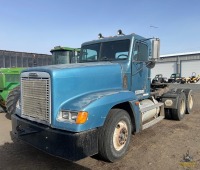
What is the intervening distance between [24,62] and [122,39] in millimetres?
9201

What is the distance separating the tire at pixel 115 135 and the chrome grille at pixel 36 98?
1018 mm

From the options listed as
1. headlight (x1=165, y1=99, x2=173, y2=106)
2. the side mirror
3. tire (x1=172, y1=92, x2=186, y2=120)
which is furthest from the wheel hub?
tire (x1=172, y1=92, x2=186, y2=120)

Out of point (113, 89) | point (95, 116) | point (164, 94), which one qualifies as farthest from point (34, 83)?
point (164, 94)

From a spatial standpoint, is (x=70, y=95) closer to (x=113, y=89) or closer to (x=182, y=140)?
(x=113, y=89)

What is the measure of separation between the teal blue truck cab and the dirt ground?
0.35 m

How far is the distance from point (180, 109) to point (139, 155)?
13.0 ft

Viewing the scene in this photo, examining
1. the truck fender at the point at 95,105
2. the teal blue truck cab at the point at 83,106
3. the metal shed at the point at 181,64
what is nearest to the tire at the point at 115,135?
the teal blue truck cab at the point at 83,106

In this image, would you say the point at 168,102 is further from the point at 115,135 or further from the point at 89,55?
the point at 115,135

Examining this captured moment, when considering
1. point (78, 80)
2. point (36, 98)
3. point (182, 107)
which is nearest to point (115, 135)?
point (78, 80)

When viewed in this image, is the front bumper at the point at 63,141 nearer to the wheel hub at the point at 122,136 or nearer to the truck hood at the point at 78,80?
the truck hood at the point at 78,80

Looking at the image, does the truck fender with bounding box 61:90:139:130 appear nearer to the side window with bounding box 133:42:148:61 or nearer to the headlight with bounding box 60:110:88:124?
the headlight with bounding box 60:110:88:124

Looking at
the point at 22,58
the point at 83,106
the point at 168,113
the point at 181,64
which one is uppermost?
the point at 181,64

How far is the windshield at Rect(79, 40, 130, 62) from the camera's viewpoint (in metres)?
5.72

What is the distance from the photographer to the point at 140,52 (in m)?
6.00
